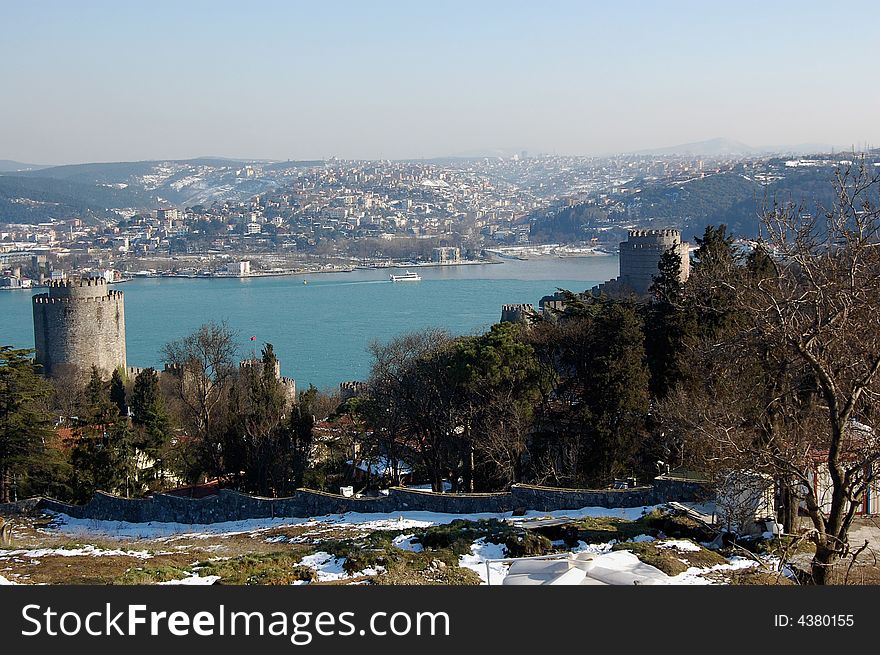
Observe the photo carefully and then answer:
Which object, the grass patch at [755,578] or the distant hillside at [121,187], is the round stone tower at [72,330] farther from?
the distant hillside at [121,187]

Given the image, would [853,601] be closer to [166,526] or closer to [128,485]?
[166,526]

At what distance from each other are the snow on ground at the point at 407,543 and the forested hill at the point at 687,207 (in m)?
44.9

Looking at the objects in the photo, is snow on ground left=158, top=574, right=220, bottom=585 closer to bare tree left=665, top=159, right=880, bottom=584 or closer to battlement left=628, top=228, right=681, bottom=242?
bare tree left=665, top=159, right=880, bottom=584

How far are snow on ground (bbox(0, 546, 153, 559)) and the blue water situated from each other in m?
13.5

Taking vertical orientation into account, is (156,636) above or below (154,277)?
above

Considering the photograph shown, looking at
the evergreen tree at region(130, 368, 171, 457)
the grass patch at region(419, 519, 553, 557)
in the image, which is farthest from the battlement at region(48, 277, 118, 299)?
the grass patch at region(419, 519, 553, 557)

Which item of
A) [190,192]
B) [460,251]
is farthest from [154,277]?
[190,192]

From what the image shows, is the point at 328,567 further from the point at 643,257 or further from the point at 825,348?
the point at 643,257

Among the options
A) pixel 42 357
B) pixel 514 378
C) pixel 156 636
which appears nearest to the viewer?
pixel 156 636

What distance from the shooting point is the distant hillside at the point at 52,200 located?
94.6 m

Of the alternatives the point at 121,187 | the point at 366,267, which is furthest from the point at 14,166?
the point at 366,267

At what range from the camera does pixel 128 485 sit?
8188mm

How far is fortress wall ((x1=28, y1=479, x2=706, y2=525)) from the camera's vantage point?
231 inches

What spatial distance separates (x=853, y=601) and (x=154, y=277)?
5350 cm
